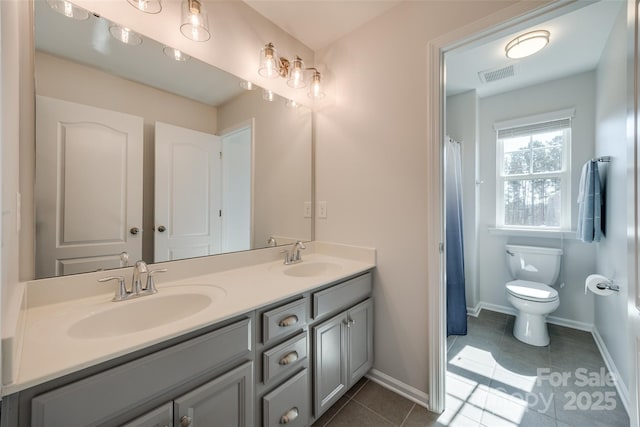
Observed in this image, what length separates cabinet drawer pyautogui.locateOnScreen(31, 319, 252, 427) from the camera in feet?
1.96

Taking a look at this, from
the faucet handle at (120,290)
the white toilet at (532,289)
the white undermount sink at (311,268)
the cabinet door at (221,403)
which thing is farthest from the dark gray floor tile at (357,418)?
the white toilet at (532,289)

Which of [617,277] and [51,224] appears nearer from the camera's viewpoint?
[51,224]

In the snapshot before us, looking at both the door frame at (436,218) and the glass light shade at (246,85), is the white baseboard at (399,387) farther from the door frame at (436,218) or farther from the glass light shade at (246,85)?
the glass light shade at (246,85)

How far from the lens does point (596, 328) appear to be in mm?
2207

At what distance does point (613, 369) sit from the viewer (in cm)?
172

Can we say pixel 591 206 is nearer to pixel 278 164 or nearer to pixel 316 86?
pixel 316 86

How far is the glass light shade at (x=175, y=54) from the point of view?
1238 mm

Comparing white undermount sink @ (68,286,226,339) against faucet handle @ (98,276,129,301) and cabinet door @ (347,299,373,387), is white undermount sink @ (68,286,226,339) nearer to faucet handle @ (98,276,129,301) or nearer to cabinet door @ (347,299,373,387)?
faucet handle @ (98,276,129,301)

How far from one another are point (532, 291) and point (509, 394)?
3.37 ft

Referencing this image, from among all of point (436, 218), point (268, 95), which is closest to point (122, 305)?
point (268, 95)

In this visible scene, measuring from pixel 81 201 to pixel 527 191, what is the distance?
11.8 ft

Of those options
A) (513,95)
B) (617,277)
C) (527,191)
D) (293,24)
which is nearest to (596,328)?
(617,277)

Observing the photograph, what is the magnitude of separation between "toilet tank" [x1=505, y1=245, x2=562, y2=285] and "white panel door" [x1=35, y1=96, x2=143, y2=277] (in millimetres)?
3166

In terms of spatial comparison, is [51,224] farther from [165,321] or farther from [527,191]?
[527,191]
